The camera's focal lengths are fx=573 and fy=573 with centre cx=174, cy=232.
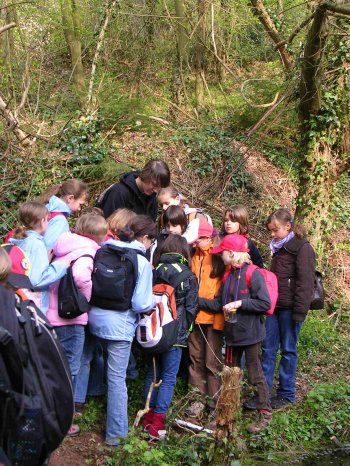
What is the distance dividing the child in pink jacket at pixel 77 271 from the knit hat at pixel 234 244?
1252mm

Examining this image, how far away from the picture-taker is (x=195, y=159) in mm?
10898

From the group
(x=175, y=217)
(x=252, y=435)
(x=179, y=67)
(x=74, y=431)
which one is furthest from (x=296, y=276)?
(x=179, y=67)

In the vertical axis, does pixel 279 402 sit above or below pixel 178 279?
below

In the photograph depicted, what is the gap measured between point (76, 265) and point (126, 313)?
606 millimetres

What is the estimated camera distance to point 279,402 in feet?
20.8

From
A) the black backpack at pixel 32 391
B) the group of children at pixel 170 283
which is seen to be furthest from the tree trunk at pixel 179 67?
the black backpack at pixel 32 391

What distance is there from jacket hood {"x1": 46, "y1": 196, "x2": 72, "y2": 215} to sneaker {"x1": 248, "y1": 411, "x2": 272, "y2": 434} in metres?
2.82

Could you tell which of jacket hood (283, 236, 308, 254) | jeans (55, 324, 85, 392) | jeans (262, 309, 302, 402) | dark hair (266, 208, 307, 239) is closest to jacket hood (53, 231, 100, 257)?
jeans (55, 324, 85, 392)

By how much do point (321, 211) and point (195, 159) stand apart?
2843 mm

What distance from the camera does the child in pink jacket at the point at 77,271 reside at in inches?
197

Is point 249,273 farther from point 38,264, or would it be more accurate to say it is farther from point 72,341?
point 38,264

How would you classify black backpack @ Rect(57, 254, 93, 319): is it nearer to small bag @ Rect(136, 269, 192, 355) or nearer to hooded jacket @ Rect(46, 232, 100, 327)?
hooded jacket @ Rect(46, 232, 100, 327)

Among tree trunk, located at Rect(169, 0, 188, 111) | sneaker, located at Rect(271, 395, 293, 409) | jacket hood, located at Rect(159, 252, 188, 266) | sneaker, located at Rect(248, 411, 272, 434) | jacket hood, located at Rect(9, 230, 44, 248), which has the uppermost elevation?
tree trunk, located at Rect(169, 0, 188, 111)

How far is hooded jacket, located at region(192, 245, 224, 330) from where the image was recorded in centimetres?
595
